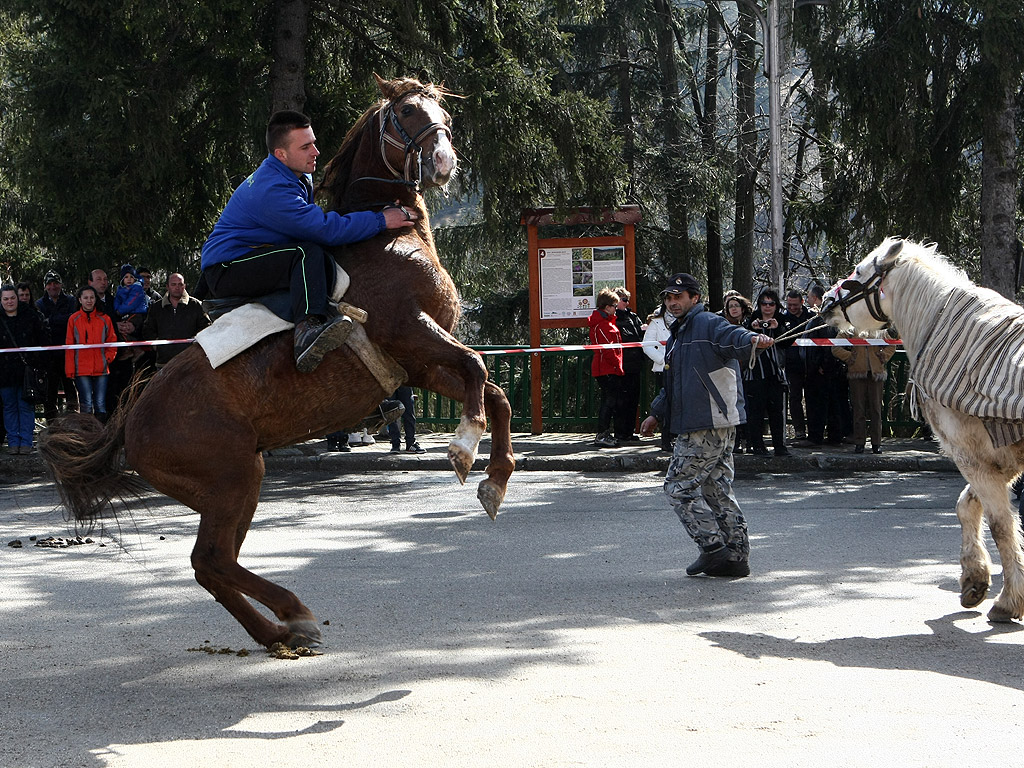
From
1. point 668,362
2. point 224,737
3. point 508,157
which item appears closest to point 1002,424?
point 668,362

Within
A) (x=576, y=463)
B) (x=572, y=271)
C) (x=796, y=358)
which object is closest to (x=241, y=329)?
(x=576, y=463)

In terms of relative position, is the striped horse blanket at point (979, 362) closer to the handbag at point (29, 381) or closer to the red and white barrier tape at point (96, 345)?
the red and white barrier tape at point (96, 345)

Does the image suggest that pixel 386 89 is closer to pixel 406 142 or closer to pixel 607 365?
pixel 406 142

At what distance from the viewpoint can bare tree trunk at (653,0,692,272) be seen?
81.5ft

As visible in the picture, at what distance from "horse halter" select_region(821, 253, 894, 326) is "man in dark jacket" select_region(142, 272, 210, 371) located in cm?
929

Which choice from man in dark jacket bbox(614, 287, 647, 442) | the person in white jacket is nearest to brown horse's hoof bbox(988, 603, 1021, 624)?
the person in white jacket

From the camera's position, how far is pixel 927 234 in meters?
16.8

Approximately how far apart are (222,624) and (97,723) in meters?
1.80

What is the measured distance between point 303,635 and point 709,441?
3.35 meters

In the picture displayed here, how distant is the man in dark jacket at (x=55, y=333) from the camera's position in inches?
602

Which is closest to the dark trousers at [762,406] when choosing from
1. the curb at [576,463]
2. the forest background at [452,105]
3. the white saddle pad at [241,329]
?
Result: the curb at [576,463]

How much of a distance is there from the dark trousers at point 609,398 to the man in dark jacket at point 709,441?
7986 millimetres

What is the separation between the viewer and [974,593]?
6609mm

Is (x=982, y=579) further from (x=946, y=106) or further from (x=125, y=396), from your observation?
(x=946, y=106)
